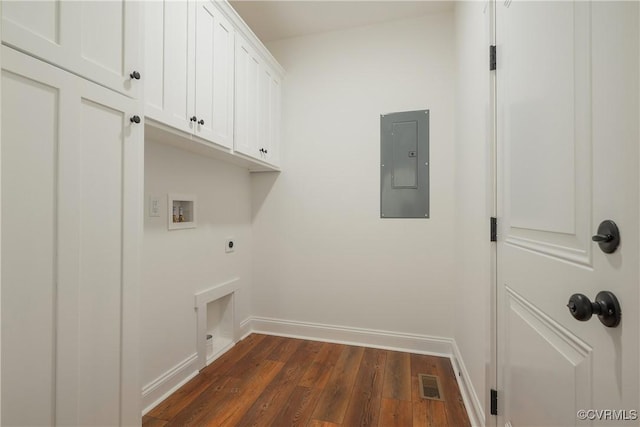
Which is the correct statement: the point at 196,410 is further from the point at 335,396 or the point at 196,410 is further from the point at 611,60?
the point at 611,60

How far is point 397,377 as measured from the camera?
1974 mm

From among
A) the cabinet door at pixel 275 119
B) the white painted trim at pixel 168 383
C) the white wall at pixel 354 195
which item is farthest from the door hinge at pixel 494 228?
the white painted trim at pixel 168 383

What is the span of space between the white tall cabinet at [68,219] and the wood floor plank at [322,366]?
114 centimetres

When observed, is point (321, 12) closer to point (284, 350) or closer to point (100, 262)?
point (100, 262)

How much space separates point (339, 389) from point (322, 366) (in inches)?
12.0

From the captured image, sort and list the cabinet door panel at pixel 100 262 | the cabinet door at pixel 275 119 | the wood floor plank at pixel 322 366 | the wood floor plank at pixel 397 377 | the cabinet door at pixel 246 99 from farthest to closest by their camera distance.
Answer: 1. the cabinet door at pixel 275 119
2. the cabinet door at pixel 246 99
3. the wood floor plank at pixel 322 366
4. the wood floor plank at pixel 397 377
5. the cabinet door panel at pixel 100 262

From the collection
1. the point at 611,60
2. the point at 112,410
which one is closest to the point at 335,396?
the point at 112,410

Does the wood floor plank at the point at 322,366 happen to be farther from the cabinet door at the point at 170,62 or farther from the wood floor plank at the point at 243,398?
the cabinet door at the point at 170,62

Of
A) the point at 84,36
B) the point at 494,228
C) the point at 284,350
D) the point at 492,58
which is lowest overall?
the point at 284,350

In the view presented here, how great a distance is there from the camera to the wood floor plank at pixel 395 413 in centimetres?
154

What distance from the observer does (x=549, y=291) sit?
821mm

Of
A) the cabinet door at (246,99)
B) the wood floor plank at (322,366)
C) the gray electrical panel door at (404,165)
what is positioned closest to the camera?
the wood floor plank at (322,366)

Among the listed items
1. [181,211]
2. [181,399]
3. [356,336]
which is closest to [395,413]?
[356,336]

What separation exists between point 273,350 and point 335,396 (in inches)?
31.2
